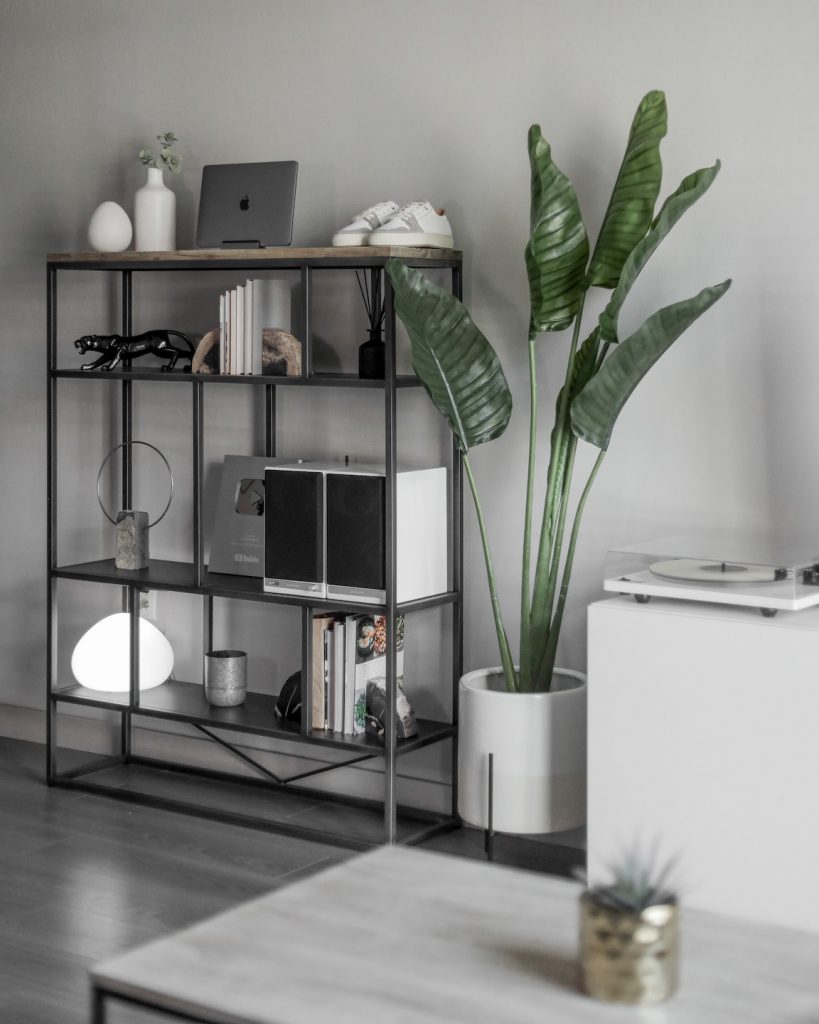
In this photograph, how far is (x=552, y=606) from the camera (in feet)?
10.9

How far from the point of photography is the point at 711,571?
285cm

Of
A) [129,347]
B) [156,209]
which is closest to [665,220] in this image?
[156,209]

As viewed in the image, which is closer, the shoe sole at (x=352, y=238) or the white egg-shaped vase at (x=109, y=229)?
the shoe sole at (x=352, y=238)

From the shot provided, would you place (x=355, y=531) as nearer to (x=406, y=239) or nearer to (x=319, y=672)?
(x=319, y=672)

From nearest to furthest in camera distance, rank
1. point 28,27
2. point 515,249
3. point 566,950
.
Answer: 1. point 566,950
2. point 515,249
3. point 28,27

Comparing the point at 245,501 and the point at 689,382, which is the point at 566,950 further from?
the point at 245,501

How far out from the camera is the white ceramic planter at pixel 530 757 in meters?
3.17

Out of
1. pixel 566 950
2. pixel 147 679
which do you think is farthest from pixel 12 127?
pixel 566 950

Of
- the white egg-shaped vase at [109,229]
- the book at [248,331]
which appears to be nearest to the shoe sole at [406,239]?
the book at [248,331]

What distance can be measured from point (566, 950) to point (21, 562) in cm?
321

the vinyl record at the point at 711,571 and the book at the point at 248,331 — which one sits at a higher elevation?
the book at the point at 248,331

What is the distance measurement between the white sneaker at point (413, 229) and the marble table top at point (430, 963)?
185cm

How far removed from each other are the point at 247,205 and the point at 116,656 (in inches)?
54.1

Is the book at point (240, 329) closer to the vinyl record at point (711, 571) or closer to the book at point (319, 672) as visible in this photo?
the book at point (319, 672)
